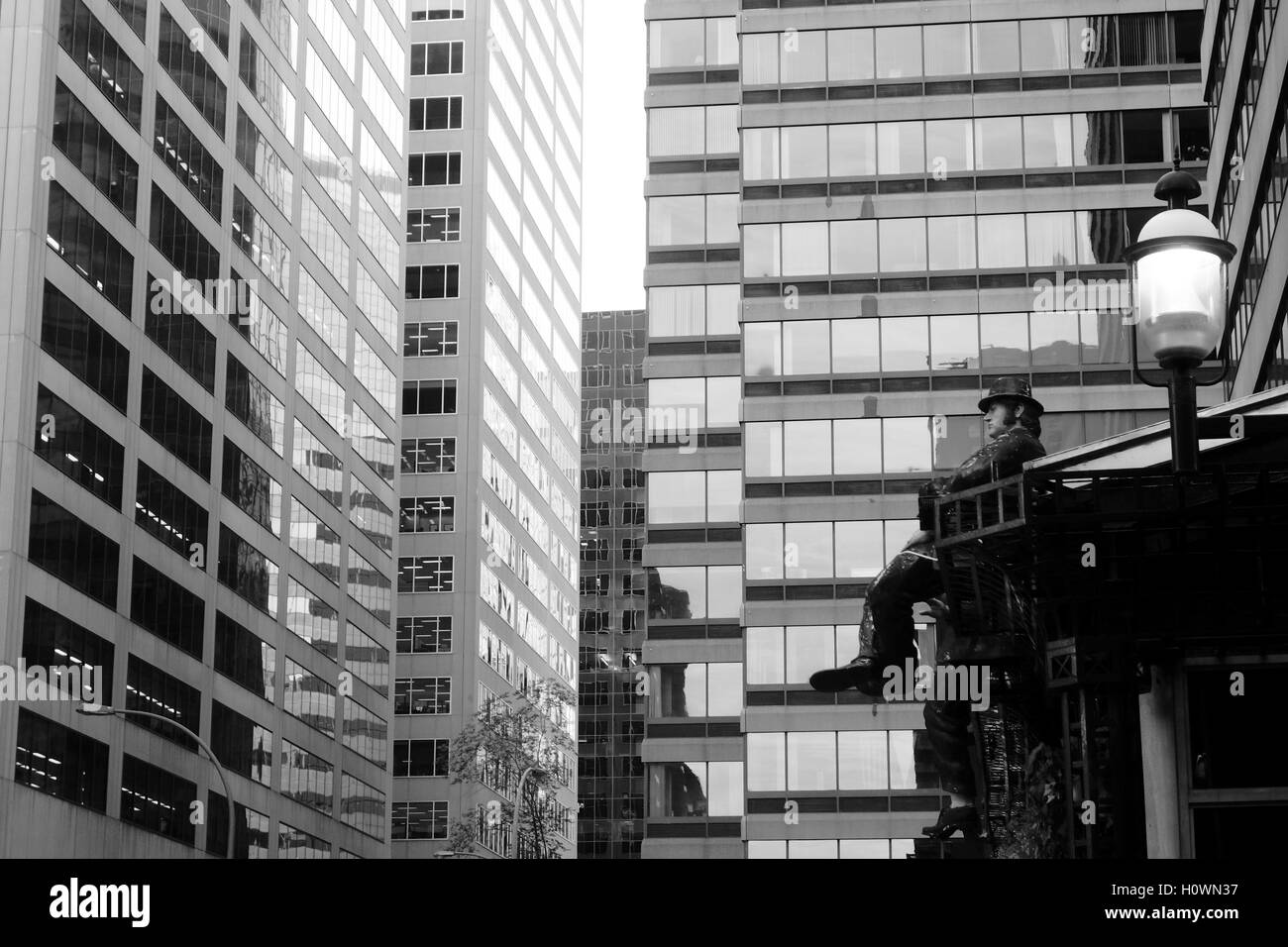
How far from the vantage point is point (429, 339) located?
4786 inches

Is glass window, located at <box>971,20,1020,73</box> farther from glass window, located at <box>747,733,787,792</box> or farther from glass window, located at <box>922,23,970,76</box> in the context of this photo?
glass window, located at <box>747,733,787,792</box>

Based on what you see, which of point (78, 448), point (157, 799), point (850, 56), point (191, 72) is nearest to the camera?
point (78, 448)

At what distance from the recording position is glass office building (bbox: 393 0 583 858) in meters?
113

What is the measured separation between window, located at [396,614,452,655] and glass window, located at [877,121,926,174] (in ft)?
183

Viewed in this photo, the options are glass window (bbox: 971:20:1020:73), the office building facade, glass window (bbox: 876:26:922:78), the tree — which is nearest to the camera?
glass window (bbox: 971:20:1020:73)

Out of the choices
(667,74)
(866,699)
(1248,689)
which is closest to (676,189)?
(667,74)

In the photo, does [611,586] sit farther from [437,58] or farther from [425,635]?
[437,58]

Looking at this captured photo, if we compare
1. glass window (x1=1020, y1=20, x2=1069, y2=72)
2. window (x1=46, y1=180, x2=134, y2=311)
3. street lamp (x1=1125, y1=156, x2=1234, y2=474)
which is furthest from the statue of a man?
glass window (x1=1020, y1=20, x2=1069, y2=72)

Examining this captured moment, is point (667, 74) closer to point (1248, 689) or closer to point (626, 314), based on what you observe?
point (1248, 689)

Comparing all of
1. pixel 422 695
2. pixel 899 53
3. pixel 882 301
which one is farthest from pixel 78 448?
pixel 422 695

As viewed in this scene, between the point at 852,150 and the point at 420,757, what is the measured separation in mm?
56931
